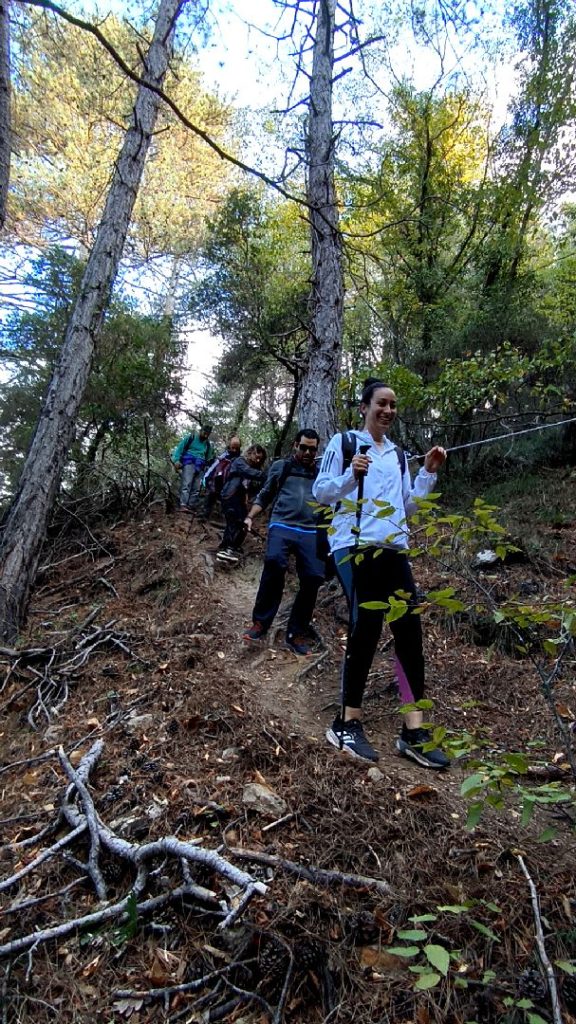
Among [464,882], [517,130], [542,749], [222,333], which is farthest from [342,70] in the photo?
[464,882]

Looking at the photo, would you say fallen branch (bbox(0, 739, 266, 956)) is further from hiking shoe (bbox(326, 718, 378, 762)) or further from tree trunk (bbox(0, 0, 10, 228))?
tree trunk (bbox(0, 0, 10, 228))

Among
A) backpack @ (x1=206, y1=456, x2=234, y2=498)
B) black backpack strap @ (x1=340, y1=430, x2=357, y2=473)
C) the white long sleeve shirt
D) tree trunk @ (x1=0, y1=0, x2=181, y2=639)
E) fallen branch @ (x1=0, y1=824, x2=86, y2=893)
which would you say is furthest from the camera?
backpack @ (x1=206, y1=456, x2=234, y2=498)

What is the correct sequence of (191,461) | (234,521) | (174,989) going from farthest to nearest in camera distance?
(191,461), (234,521), (174,989)

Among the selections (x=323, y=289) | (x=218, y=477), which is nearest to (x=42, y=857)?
(x=323, y=289)

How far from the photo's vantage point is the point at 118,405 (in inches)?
335

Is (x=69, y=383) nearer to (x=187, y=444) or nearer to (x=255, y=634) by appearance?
(x=187, y=444)

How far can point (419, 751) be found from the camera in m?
2.83

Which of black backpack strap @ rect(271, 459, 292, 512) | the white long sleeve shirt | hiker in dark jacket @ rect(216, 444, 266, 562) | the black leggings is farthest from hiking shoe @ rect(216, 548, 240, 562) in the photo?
the black leggings

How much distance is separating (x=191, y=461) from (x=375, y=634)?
6.63m

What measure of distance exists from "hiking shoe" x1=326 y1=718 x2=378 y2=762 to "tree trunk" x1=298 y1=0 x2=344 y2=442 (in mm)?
3367

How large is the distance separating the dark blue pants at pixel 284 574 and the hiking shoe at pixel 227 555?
7.67 feet

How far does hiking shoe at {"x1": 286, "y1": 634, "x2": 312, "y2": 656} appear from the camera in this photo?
449 cm

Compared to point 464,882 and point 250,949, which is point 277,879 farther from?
point 464,882

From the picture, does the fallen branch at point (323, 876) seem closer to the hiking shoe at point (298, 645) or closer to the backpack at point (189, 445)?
the hiking shoe at point (298, 645)
